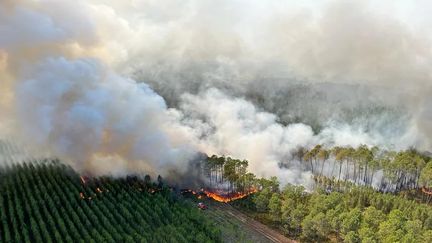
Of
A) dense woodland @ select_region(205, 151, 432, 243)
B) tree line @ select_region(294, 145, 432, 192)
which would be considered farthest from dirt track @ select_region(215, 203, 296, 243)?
tree line @ select_region(294, 145, 432, 192)

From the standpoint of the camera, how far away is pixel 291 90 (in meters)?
139

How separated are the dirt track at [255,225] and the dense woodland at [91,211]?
7.92 meters

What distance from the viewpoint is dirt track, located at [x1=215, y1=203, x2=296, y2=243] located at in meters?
69.6

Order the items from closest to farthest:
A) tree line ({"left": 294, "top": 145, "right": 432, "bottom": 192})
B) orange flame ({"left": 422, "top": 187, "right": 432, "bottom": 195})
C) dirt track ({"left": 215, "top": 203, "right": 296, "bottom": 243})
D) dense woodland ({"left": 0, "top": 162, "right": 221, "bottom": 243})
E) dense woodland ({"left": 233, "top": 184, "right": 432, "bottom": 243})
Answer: dense woodland ({"left": 0, "top": 162, "right": 221, "bottom": 243}) → dense woodland ({"left": 233, "top": 184, "right": 432, "bottom": 243}) → dirt track ({"left": 215, "top": 203, "right": 296, "bottom": 243}) → tree line ({"left": 294, "top": 145, "right": 432, "bottom": 192}) → orange flame ({"left": 422, "top": 187, "right": 432, "bottom": 195})

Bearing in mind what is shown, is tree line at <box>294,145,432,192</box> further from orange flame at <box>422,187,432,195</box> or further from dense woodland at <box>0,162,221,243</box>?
dense woodland at <box>0,162,221,243</box>

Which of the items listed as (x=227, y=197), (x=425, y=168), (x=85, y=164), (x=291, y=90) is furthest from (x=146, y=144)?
(x=291, y=90)

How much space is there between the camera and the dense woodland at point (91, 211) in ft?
201

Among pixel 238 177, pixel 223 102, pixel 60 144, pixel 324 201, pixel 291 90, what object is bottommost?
pixel 324 201

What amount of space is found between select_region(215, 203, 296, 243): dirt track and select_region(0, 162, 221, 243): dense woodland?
792 centimetres

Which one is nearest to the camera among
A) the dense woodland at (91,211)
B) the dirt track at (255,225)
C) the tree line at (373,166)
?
the dense woodland at (91,211)

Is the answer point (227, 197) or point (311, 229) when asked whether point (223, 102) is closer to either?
point (227, 197)

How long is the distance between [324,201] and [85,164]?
143 ft

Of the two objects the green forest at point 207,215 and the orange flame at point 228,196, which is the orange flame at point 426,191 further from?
the orange flame at point 228,196

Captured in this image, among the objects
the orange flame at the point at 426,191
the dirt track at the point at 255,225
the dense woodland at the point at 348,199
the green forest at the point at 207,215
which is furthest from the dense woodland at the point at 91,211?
the orange flame at the point at 426,191
